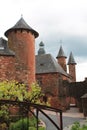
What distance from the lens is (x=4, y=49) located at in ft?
129

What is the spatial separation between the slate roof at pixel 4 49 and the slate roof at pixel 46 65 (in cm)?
1449

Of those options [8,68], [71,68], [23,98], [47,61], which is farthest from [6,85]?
[71,68]

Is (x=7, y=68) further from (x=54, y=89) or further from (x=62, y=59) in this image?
(x=62, y=59)

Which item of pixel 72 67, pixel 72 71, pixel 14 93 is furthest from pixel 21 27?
pixel 72 67

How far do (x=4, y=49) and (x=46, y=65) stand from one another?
17050mm

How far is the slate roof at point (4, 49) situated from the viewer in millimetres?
38600

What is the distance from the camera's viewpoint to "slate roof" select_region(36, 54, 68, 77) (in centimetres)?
5402

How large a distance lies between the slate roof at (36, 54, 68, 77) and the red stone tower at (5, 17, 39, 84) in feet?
42.9

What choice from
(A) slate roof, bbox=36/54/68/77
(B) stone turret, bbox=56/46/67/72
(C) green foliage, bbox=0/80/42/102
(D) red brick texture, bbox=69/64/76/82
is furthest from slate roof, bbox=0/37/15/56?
(D) red brick texture, bbox=69/64/76/82

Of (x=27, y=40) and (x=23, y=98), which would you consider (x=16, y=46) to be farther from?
(x=23, y=98)

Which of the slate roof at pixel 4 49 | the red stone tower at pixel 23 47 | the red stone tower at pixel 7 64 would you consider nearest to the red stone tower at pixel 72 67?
the red stone tower at pixel 23 47

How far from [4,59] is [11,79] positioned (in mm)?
2516

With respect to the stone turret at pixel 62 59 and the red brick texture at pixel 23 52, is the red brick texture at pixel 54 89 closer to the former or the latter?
the stone turret at pixel 62 59

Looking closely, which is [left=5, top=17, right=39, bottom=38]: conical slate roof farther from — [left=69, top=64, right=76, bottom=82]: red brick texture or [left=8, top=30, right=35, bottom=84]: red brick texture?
[left=69, top=64, right=76, bottom=82]: red brick texture
